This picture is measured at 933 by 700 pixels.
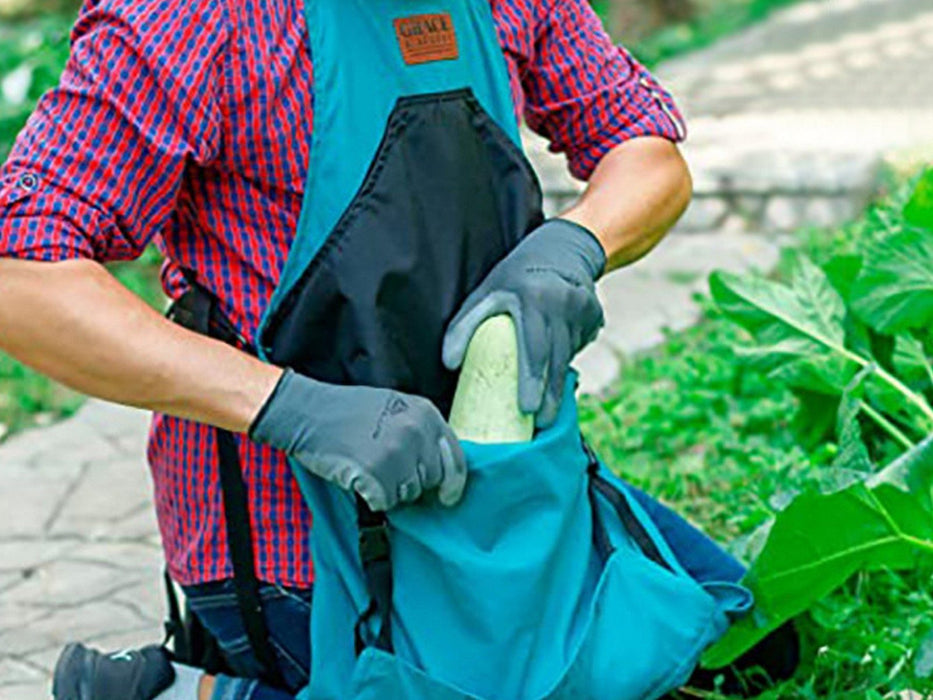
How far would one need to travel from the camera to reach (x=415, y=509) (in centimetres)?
212

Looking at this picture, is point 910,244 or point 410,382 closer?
point 410,382

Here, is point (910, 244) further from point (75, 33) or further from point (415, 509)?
point (75, 33)

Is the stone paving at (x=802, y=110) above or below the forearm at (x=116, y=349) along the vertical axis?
below

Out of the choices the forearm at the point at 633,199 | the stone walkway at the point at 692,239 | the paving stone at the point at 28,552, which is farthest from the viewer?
the paving stone at the point at 28,552

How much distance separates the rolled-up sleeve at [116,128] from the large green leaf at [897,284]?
4.61 feet

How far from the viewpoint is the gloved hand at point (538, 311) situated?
7.07 ft

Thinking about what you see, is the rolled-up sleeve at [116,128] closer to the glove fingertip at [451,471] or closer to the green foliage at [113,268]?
the glove fingertip at [451,471]

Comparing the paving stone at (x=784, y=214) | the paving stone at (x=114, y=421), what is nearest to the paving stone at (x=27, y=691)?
the paving stone at (x=114, y=421)

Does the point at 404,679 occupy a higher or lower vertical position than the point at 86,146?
lower

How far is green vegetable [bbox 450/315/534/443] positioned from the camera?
215 cm

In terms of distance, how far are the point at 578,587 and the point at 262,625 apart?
443 mm

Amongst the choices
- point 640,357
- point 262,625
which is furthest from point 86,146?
point 640,357

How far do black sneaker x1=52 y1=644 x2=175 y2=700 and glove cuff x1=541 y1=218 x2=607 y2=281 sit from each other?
31.8 inches

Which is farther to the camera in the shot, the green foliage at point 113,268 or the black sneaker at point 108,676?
the green foliage at point 113,268
